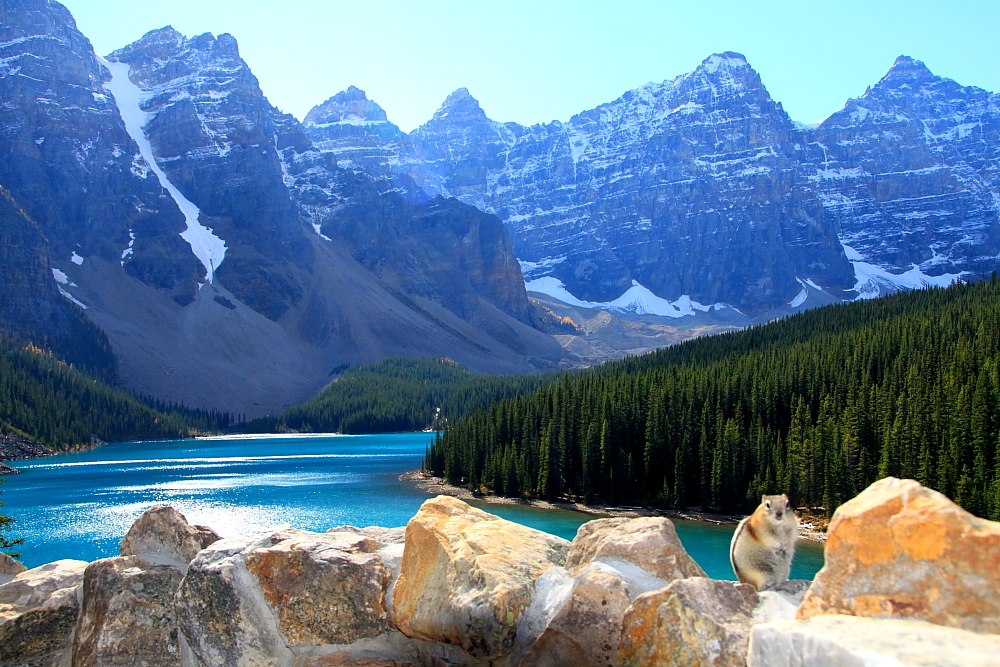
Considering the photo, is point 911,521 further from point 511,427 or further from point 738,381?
point 511,427

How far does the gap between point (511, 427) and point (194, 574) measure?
70012 mm

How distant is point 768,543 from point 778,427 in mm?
61228

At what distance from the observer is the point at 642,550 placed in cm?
951

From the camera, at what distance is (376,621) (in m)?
10.3

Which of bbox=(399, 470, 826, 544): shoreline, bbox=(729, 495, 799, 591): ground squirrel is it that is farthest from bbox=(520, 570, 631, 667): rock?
bbox=(399, 470, 826, 544): shoreline

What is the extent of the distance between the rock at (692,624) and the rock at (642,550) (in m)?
1.36

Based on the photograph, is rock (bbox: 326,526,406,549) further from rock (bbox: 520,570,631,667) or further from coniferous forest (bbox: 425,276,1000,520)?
coniferous forest (bbox: 425,276,1000,520)

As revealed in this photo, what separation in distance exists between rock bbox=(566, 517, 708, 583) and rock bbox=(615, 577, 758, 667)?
1357 millimetres

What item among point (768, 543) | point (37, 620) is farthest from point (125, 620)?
point (768, 543)

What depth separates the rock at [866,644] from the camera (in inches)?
192

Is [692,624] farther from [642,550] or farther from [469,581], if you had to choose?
[469,581]

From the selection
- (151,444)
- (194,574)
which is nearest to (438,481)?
(194,574)

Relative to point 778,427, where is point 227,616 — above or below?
below

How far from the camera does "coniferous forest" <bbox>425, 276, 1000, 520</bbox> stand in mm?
48062
